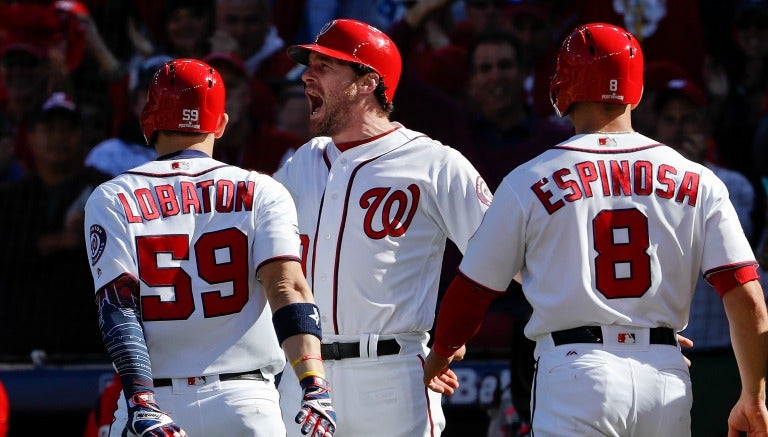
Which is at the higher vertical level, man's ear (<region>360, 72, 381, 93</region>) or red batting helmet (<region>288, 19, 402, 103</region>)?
red batting helmet (<region>288, 19, 402, 103</region>)

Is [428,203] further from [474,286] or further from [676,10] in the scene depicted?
[676,10]

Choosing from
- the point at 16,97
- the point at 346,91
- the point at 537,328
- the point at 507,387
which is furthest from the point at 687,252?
the point at 16,97

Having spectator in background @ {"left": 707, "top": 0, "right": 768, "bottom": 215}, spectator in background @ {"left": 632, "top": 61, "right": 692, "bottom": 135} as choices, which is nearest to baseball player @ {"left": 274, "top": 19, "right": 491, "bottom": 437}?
spectator in background @ {"left": 632, "top": 61, "right": 692, "bottom": 135}

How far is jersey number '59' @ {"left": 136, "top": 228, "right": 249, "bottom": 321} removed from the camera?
3.65 meters

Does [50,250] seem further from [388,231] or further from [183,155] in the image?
[183,155]

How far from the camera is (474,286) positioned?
3766 mm

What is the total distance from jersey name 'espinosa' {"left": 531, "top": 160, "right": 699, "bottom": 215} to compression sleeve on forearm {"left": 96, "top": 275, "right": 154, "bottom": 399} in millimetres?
1157

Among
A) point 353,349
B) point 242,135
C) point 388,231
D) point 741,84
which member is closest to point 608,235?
point 388,231

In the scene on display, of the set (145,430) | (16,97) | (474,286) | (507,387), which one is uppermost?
(16,97)

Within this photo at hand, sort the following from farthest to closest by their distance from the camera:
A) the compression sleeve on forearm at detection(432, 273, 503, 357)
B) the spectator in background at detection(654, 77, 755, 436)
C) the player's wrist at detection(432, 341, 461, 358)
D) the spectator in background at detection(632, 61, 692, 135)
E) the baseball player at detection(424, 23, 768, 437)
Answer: the spectator in background at detection(632, 61, 692, 135) → the spectator in background at detection(654, 77, 755, 436) → the player's wrist at detection(432, 341, 461, 358) → the compression sleeve on forearm at detection(432, 273, 503, 357) → the baseball player at detection(424, 23, 768, 437)

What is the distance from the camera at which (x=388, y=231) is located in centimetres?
437

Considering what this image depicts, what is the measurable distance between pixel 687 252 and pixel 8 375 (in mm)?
4007

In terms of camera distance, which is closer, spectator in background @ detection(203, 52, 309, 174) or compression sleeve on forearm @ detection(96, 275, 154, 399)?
compression sleeve on forearm @ detection(96, 275, 154, 399)

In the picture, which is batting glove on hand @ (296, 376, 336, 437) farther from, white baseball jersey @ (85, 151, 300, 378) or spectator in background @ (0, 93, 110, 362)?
spectator in background @ (0, 93, 110, 362)
